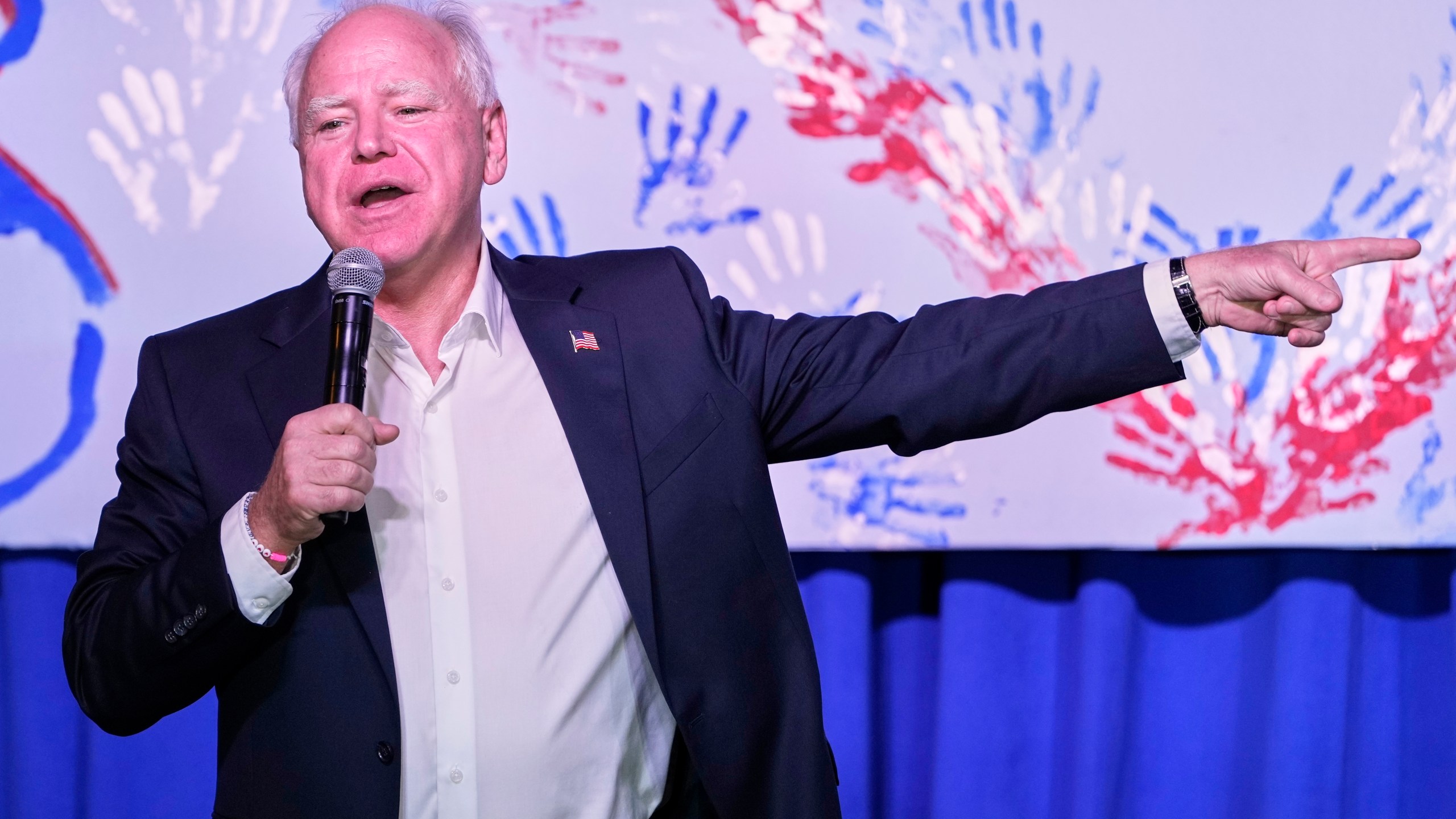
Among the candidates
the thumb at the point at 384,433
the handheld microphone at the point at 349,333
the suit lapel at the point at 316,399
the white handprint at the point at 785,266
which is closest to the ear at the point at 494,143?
the suit lapel at the point at 316,399

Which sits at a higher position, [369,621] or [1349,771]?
[369,621]

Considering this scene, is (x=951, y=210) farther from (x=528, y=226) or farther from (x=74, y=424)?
(x=74, y=424)

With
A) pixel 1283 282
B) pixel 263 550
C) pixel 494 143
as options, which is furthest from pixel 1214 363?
pixel 263 550

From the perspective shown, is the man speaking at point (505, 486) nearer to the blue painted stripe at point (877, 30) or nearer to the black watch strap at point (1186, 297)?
the black watch strap at point (1186, 297)

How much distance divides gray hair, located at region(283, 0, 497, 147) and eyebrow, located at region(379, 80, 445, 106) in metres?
0.06

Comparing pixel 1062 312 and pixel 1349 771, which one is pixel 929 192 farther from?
pixel 1349 771

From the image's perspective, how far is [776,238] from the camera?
2.13 meters

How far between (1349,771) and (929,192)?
53.8 inches

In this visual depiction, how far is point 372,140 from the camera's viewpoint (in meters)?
1.36

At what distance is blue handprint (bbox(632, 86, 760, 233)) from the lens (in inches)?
83.8

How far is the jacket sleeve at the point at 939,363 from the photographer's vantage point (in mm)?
1243

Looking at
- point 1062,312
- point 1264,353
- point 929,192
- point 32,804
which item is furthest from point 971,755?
point 32,804

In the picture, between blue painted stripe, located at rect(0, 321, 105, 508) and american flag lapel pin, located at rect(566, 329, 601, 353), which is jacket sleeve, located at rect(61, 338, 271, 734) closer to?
american flag lapel pin, located at rect(566, 329, 601, 353)

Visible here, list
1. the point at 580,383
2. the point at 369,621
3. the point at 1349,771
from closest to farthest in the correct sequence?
the point at 369,621, the point at 580,383, the point at 1349,771
